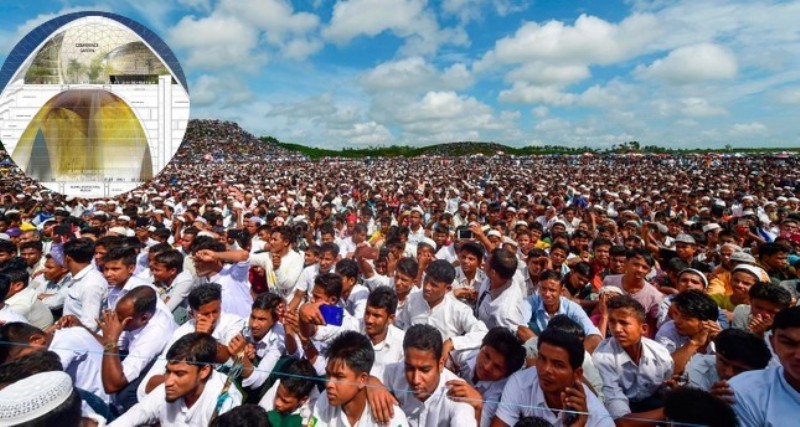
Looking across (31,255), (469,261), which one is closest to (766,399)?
(469,261)

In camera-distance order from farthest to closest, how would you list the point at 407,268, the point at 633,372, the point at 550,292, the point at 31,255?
the point at 31,255 < the point at 407,268 < the point at 550,292 < the point at 633,372

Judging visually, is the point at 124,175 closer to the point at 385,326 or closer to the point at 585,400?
the point at 385,326

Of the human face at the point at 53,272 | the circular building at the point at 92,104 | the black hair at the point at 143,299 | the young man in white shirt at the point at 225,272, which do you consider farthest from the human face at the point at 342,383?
the circular building at the point at 92,104

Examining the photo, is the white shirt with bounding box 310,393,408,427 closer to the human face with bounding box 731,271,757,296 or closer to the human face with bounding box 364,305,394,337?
the human face with bounding box 364,305,394,337

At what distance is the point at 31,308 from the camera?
13.3 feet

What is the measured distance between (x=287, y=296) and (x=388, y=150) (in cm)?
6417

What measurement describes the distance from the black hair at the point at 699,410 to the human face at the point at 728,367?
44 cm

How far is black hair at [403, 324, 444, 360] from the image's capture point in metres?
2.61

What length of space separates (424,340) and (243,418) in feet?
3.48

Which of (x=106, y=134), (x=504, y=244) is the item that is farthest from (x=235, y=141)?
(x=504, y=244)

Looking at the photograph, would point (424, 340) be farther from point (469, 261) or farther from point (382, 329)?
point (469, 261)

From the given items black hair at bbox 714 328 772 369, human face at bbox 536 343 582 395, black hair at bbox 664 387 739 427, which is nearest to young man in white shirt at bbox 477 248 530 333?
human face at bbox 536 343 582 395

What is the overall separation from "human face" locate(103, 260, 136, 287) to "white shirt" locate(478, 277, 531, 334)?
3291 mm

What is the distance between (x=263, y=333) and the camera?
340cm
